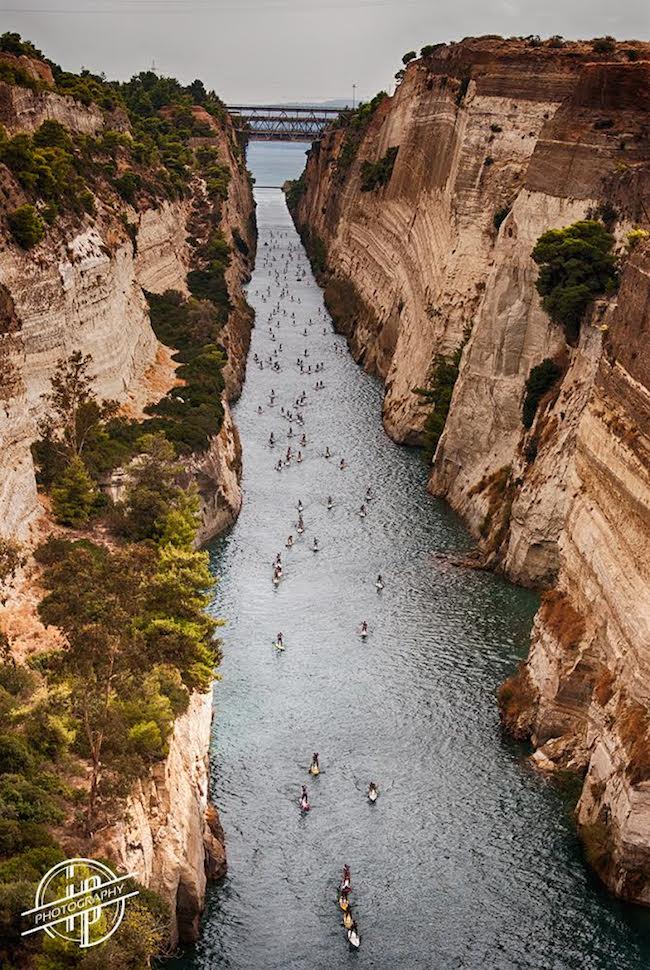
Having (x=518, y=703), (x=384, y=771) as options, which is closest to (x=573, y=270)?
(x=518, y=703)

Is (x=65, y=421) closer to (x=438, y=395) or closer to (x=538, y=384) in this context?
(x=538, y=384)

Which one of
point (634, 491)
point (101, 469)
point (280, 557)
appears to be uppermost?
point (634, 491)


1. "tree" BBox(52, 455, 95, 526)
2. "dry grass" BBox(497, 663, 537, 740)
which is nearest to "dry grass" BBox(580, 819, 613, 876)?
"dry grass" BBox(497, 663, 537, 740)

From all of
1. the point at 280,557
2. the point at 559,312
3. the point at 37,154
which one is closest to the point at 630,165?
the point at 559,312

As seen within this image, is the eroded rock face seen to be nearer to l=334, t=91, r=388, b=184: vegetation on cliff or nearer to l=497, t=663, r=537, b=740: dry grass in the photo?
l=497, t=663, r=537, b=740: dry grass

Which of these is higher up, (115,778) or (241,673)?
(115,778)

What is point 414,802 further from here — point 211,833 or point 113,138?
point 113,138
